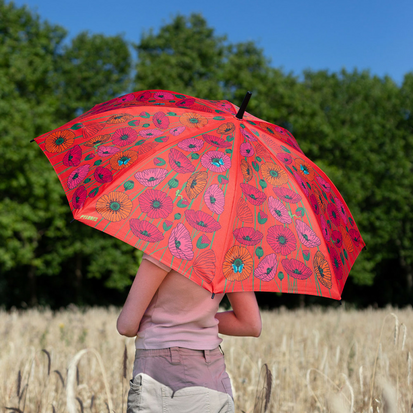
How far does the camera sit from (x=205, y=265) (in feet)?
5.07

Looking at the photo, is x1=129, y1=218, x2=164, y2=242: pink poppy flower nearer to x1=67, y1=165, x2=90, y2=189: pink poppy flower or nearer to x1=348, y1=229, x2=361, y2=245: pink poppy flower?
x1=67, y1=165, x2=90, y2=189: pink poppy flower

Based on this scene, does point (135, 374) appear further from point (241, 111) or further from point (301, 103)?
point (301, 103)

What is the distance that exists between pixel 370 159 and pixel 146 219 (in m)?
18.3

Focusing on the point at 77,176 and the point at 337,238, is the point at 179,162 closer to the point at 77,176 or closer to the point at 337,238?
the point at 77,176

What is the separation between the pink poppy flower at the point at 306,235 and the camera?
73.6 inches

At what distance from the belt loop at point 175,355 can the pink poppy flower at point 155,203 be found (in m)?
0.48

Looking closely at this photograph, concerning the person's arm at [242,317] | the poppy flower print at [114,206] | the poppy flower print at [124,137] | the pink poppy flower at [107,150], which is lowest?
the person's arm at [242,317]

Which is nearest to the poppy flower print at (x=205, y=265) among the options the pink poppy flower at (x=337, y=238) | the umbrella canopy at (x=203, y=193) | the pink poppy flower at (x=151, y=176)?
the umbrella canopy at (x=203, y=193)

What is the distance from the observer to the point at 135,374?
4.90ft

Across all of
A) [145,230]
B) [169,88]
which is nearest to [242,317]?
[145,230]

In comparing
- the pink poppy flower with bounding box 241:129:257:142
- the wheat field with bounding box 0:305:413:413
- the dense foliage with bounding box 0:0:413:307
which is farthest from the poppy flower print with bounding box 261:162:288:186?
the dense foliage with bounding box 0:0:413:307

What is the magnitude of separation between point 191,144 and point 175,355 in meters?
0.83

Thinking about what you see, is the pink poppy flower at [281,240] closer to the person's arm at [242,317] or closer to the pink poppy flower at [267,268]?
the pink poppy flower at [267,268]

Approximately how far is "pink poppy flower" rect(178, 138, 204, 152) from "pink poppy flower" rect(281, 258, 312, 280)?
59 centimetres
